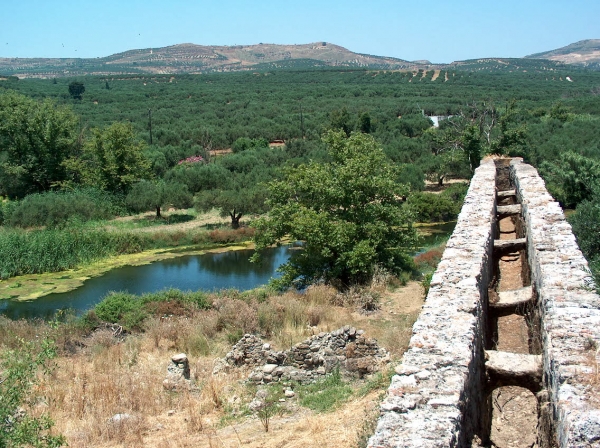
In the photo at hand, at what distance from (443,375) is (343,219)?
12.3 metres

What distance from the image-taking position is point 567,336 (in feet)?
16.1

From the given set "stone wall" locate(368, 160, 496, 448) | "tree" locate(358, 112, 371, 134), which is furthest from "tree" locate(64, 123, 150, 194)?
"stone wall" locate(368, 160, 496, 448)

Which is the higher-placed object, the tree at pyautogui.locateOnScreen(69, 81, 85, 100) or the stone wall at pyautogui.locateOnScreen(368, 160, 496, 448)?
the tree at pyautogui.locateOnScreen(69, 81, 85, 100)

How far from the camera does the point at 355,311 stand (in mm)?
13688

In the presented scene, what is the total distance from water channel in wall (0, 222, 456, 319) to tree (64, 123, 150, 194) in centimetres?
1275

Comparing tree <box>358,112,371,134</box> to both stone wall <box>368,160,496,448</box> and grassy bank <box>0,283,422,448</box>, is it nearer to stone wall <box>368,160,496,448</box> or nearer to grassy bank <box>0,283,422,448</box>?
grassy bank <box>0,283,422,448</box>

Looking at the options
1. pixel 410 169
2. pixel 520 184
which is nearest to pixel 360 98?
pixel 410 169

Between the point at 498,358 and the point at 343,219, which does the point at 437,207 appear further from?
the point at 498,358

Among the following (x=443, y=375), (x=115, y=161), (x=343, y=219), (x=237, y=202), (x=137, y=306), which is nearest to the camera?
(x=443, y=375)

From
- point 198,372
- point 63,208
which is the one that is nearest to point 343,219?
point 198,372

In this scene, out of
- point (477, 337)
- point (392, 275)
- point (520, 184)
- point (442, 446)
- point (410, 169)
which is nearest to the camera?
point (442, 446)

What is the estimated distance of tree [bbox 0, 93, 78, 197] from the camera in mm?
38219

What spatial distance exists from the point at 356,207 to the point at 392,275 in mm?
2270

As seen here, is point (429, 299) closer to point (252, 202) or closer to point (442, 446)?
point (442, 446)
